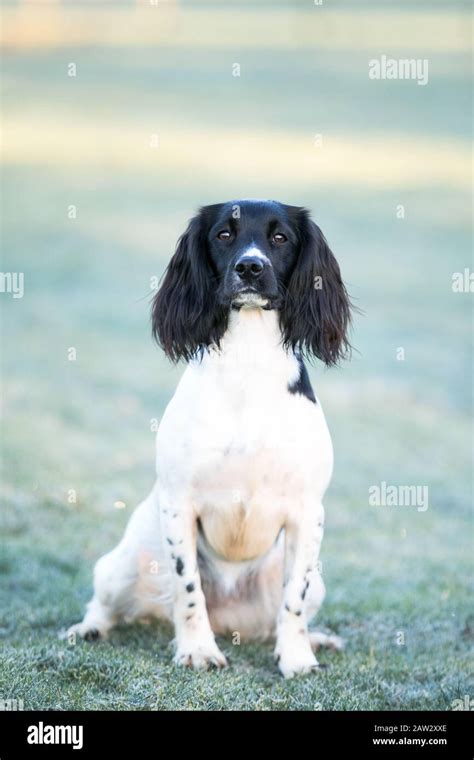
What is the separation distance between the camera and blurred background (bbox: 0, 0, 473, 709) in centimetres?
618

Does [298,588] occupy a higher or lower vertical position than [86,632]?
higher

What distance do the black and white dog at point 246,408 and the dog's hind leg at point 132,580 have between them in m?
0.23

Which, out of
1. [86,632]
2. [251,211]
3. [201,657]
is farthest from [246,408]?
[86,632]

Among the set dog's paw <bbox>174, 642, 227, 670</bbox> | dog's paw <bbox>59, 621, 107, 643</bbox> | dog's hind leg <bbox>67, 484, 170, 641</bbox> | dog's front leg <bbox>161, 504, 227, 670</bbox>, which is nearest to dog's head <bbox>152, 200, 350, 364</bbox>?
dog's front leg <bbox>161, 504, 227, 670</bbox>

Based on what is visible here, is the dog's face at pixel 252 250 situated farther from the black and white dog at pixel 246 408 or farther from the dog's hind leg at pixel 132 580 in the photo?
the dog's hind leg at pixel 132 580

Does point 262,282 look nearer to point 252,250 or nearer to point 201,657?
point 252,250

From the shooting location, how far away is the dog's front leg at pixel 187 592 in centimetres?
550

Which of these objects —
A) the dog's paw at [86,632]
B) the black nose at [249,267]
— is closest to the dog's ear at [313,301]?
the black nose at [249,267]

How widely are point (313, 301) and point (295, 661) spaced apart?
1.55 m

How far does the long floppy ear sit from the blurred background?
4.46ft

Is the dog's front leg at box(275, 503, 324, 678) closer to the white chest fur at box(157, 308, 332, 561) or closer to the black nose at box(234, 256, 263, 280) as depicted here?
the white chest fur at box(157, 308, 332, 561)

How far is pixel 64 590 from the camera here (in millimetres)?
6812

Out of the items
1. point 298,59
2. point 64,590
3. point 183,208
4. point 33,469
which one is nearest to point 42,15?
point 298,59

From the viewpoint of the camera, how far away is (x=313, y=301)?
543 cm
